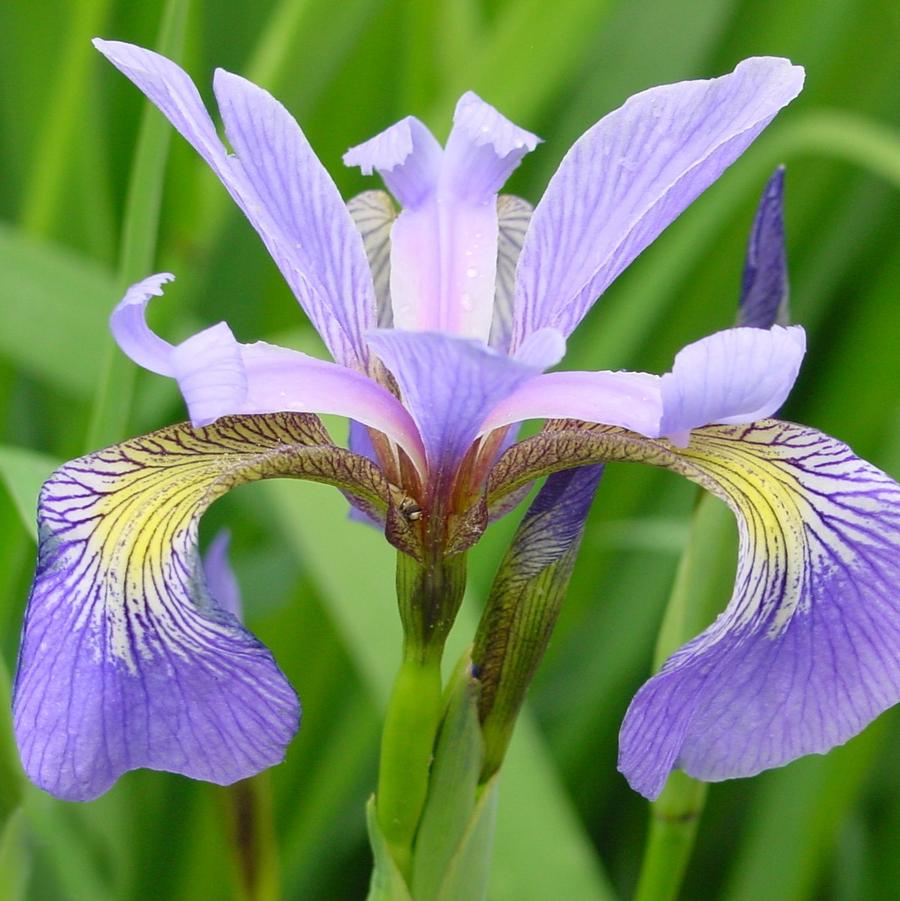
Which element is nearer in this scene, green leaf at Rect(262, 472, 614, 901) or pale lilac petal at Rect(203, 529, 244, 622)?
pale lilac petal at Rect(203, 529, 244, 622)

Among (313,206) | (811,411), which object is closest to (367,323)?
(313,206)

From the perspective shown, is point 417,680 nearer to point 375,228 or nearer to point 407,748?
point 407,748

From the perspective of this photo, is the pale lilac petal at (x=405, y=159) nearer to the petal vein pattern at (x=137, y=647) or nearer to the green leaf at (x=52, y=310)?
the petal vein pattern at (x=137, y=647)

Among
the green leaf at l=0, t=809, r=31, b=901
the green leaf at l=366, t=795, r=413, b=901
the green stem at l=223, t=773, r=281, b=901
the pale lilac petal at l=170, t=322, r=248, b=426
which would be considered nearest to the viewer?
the pale lilac petal at l=170, t=322, r=248, b=426

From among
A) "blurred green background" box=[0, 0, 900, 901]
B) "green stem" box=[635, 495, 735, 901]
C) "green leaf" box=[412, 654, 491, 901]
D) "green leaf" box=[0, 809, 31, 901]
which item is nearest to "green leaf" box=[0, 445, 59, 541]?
"blurred green background" box=[0, 0, 900, 901]

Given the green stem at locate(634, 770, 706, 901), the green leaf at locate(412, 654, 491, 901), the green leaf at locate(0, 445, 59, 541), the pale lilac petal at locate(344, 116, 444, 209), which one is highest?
the pale lilac petal at locate(344, 116, 444, 209)

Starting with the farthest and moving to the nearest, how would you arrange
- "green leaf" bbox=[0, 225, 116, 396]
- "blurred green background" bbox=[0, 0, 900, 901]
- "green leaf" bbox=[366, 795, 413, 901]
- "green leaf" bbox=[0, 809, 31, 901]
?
1. "green leaf" bbox=[0, 225, 116, 396]
2. "blurred green background" bbox=[0, 0, 900, 901]
3. "green leaf" bbox=[0, 809, 31, 901]
4. "green leaf" bbox=[366, 795, 413, 901]

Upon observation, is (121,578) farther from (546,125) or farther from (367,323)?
(546,125)

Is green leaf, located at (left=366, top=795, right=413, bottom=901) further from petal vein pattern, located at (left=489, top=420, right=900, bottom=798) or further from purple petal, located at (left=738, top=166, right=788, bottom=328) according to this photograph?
purple petal, located at (left=738, top=166, right=788, bottom=328)
